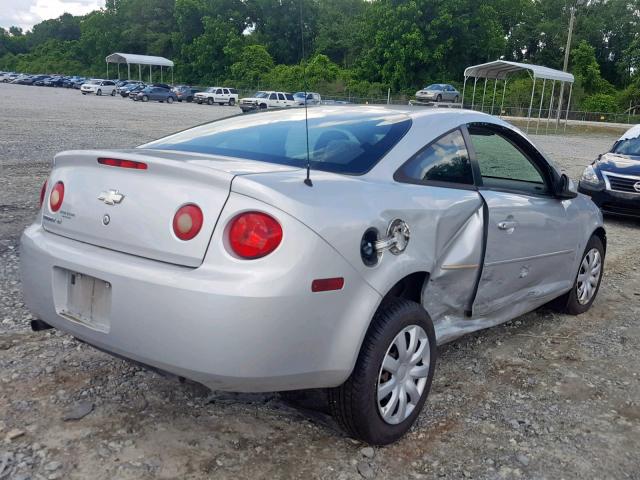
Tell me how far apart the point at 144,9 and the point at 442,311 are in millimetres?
102497

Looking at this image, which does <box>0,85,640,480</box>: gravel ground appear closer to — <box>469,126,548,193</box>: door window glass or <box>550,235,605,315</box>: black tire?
<box>550,235,605,315</box>: black tire

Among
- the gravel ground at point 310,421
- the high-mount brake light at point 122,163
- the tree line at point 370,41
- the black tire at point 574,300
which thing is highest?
the tree line at point 370,41

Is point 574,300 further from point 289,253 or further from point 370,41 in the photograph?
point 370,41

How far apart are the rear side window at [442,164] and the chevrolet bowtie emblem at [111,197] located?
51.2 inches

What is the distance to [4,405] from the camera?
3.15m

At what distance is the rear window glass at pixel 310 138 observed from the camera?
3.15 metres

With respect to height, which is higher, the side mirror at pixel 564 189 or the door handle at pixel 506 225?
the side mirror at pixel 564 189

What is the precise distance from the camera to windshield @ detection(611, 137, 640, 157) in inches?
408

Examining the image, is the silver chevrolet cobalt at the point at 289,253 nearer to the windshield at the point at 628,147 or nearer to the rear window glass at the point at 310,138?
the rear window glass at the point at 310,138

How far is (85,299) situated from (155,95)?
5422cm

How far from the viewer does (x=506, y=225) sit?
373 cm

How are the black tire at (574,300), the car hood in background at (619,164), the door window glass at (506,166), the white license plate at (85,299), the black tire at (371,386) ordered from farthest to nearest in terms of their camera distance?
1. the car hood in background at (619,164)
2. the black tire at (574,300)
3. the door window glass at (506,166)
4. the black tire at (371,386)
5. the white license plate at (85,299)

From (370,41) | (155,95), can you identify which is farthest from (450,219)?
(370,41)

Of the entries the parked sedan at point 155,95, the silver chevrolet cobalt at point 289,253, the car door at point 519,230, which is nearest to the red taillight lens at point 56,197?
the silver chevrolet cobalt at point 289,253
